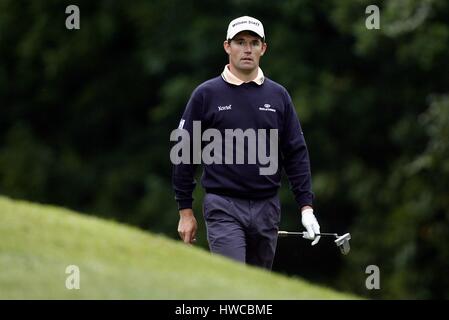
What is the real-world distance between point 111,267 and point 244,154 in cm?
159

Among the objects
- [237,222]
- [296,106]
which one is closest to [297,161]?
[237,222]

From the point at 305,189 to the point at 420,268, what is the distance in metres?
14.0

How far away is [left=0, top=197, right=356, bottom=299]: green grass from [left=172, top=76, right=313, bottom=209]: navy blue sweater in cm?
54

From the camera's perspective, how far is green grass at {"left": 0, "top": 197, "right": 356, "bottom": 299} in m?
8.23

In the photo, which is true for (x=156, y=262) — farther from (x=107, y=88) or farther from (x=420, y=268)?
(x=107, y=88)

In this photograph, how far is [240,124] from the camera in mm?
9828

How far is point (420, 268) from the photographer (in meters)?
23.9

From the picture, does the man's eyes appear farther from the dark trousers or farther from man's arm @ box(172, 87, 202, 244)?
the dark trousers

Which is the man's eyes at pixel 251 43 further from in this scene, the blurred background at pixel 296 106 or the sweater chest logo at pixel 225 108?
the blurred background at pixel 296 106

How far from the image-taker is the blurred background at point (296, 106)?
23.8 m

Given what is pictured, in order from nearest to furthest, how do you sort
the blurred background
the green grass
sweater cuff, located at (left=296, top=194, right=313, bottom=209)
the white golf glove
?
the green grass, the white golf glove, sweater cuff, located at (left=296, top=194, right=313, bottom=209), the blurred background

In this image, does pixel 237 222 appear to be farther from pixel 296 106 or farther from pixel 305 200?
pixel 296 106

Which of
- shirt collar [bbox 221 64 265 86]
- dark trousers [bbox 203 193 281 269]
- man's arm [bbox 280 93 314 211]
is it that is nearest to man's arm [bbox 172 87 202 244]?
dark trousers [bbox 203 193 281 269]

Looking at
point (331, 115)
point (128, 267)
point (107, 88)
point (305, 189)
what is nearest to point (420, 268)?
point (331, 115)
